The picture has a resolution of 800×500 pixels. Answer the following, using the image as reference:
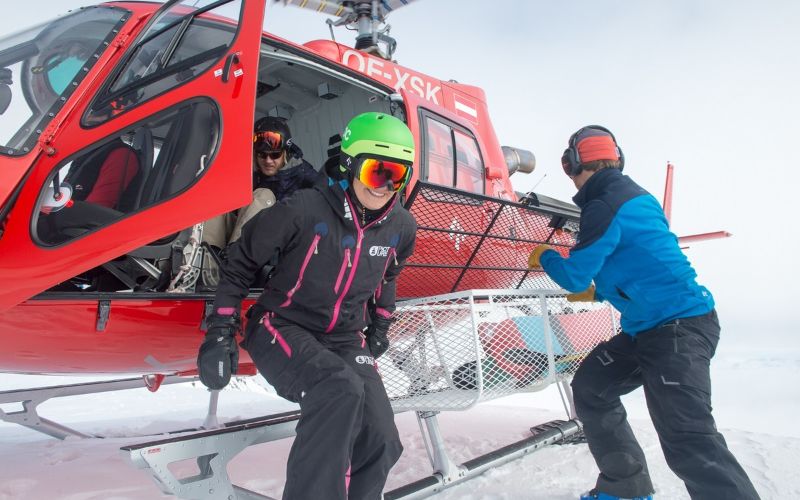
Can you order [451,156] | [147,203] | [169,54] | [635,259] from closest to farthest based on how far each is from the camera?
[147,203] < [169,54] < [635,259] < [451,156]

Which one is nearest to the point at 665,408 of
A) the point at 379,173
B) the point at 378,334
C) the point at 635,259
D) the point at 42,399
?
the point at 635,259

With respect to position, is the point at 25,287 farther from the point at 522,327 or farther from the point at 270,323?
the point at 522,327

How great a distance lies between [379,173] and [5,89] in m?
1.39

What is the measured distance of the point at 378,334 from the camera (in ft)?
8.22

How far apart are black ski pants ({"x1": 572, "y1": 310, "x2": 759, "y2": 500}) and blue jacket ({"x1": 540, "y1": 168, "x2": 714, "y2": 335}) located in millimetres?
79

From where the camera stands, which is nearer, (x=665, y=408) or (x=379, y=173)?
(x=379, y=173)

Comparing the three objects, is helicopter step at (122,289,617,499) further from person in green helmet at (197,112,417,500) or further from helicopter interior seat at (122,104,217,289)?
helicopter interior seat at (122,104,217,289)

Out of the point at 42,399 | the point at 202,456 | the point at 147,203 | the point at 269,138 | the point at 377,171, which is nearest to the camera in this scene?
the point at 147,203

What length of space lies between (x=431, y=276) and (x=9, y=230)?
1.94m

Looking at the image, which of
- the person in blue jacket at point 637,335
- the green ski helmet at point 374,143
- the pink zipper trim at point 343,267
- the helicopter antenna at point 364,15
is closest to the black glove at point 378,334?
the pink zipper trim at point 343,267

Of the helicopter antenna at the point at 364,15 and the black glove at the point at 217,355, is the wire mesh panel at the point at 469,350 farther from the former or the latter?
the helicopter antenna at the point at 364,15

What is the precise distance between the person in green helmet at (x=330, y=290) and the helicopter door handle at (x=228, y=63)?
1.52 ft

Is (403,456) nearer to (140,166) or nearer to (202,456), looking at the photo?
(202,456)

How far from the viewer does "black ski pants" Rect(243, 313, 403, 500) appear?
1708 millimetres
